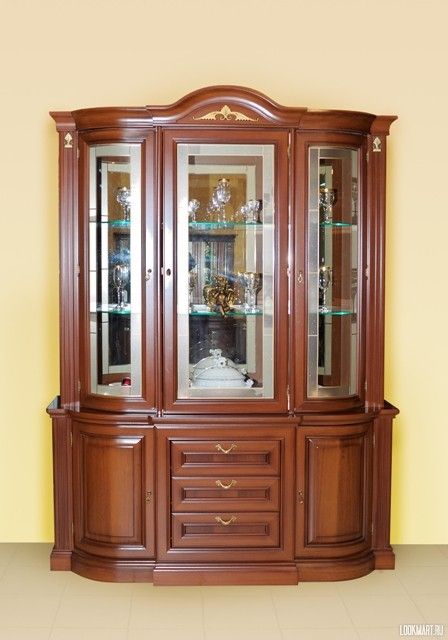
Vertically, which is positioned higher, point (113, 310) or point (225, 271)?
point (225, 271)

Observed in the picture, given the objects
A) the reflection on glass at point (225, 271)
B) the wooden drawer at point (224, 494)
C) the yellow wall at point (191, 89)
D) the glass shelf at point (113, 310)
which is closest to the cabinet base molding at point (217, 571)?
the wooden drawer at point (224, 494)

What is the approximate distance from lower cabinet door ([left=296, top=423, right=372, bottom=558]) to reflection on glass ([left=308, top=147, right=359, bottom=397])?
18cm

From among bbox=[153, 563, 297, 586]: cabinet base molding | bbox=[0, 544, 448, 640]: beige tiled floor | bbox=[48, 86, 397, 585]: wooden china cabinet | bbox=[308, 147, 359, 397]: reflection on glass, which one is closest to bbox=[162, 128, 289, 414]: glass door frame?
bbox=[48, 86, 397, 585]: wooden china cabinet

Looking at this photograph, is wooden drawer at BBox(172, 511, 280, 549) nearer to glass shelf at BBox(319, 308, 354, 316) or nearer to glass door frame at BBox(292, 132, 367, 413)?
glass door frame at BBox(292, 132, 367, 413)

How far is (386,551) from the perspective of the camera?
Answer: 402 cm

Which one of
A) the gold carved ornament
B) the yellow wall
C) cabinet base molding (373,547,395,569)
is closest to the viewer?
the gold carved ornament

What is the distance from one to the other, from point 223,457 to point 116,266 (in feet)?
2.94

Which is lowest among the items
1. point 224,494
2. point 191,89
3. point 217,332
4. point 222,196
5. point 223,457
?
point 224,494

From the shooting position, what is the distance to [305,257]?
383 cm

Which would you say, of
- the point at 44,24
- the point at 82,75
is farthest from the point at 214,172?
the point at 44,24

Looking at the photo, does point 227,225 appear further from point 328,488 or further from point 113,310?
point 328,488

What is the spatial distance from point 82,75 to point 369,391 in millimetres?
1883

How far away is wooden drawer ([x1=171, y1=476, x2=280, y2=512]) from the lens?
3844 millimetres

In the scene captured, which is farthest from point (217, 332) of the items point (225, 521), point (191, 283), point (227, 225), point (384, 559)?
point (384, 559)
